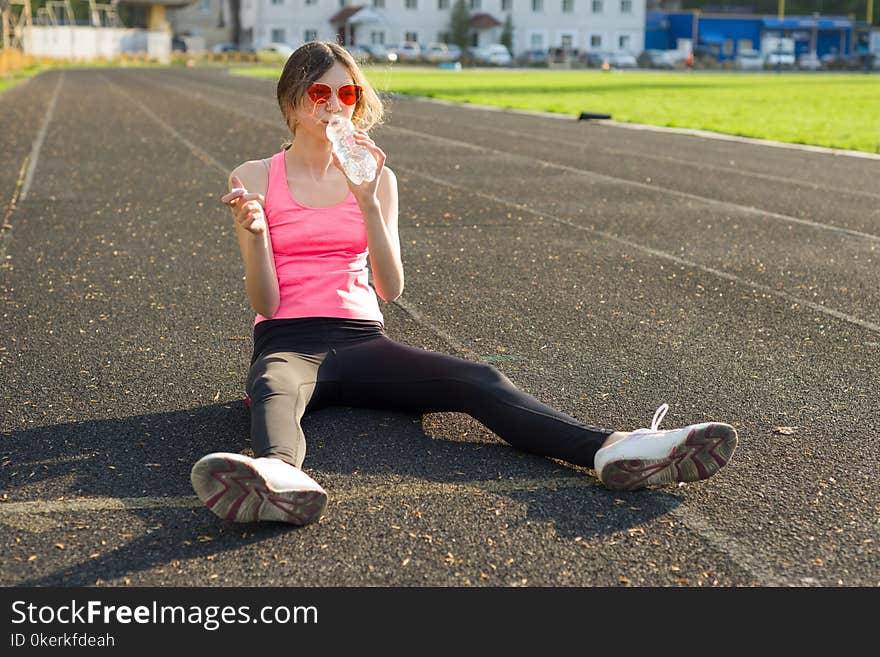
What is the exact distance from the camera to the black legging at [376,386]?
422cm

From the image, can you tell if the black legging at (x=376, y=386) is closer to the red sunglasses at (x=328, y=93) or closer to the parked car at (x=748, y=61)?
the red sunglasses at (x=328, y=93)

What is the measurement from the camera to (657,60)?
3452 inches

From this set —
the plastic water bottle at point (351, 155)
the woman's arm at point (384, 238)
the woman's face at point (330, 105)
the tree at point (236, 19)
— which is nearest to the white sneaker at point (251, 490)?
the woman's arm at point (384, 238)

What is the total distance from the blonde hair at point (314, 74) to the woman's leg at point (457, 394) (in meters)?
0.89

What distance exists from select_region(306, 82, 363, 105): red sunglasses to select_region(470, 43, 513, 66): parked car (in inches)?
3362

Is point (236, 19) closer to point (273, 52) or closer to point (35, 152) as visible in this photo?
point (273, 52)

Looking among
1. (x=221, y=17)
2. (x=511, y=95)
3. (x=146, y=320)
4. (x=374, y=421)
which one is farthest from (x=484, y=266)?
(x=221, y=17)

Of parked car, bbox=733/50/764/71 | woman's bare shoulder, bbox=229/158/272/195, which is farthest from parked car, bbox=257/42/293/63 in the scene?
woman's bare shoulder, bbox=229/158/272/195

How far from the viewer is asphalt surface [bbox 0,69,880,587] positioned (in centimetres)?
361

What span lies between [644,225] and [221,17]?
10671 centimetres

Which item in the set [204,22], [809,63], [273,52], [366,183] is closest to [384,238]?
[366,183]

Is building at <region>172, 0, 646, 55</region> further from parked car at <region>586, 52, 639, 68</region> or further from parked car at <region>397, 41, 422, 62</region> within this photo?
parked car at <region>586, 52, 639, 68</region>
